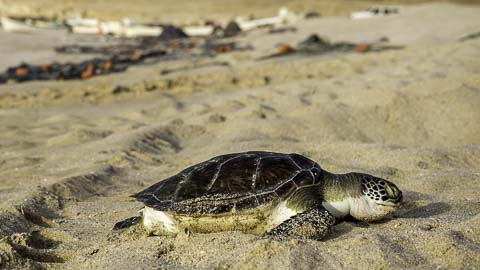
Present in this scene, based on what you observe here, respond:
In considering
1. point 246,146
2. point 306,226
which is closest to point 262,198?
point 306,226

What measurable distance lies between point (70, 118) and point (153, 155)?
2.30 meters

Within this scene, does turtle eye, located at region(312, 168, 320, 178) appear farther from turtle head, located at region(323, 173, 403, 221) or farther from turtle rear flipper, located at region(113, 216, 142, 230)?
turtle rear flipper, located at region(113, 216, 142, 230)

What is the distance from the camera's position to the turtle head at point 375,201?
10.2 ft

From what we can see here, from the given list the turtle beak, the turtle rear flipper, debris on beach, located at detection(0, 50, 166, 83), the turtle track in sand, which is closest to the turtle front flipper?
the turtle beak

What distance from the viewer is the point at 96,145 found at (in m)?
5.68

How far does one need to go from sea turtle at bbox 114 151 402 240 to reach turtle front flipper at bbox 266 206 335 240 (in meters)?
0.01

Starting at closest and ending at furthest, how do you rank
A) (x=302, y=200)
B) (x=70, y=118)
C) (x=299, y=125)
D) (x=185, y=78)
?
(x=302, y=200), (x=299, y=125), (x=70, y=118), (x=185, y=78)

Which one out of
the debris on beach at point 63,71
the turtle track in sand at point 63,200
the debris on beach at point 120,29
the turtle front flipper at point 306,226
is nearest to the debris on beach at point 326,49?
the debris on beach at point 63,71

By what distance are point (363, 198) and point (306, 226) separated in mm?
496

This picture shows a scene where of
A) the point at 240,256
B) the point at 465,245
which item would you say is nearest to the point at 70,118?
the point at 240,256

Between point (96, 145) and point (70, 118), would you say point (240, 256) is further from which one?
point (70, 118)

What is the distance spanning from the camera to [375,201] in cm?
311

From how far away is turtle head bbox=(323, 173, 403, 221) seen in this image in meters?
3.12

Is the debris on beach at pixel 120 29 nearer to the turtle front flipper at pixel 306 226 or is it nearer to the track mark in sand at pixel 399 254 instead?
the turtle front flipper at pixel 306 226
